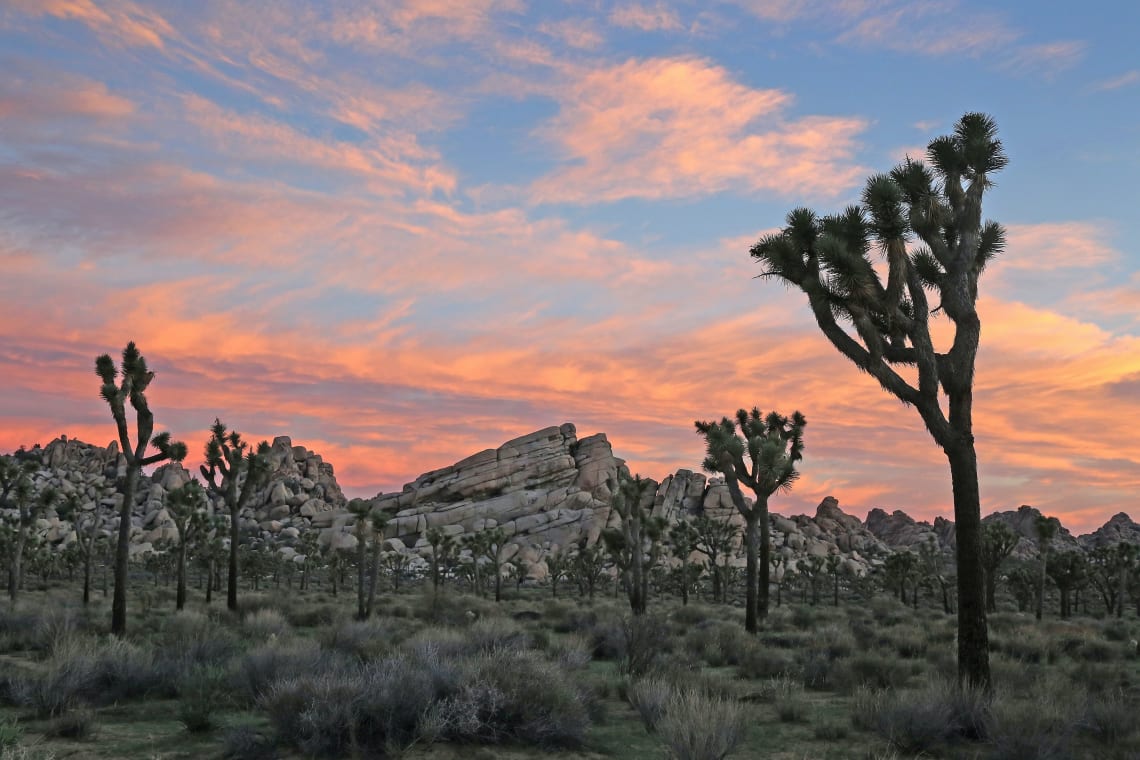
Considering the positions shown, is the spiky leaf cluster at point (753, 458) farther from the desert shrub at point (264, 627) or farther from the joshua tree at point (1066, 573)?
the joshua tree at point (1066, 573)

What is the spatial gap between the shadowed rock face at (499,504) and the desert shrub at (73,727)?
10425cm

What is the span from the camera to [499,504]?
450 feet

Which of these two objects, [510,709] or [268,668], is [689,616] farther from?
[510,709]

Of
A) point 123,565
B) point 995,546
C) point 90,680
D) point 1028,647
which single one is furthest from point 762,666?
point 995,546

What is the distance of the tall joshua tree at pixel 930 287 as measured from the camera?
12.9m

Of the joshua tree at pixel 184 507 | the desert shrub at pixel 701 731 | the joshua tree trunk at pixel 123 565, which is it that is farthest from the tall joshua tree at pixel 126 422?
the desert shrub at pixel 701 731

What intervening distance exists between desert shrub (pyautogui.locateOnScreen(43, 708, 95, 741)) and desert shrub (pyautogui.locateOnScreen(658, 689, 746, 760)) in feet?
22.3

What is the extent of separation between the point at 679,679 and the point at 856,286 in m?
7.30

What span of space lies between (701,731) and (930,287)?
35.4 ft

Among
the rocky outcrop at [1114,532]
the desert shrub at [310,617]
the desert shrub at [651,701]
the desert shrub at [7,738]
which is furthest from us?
the rocky outcrop at [1114,532]

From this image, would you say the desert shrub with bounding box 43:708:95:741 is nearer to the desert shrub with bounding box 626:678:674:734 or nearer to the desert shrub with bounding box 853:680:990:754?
the desert shrub with bounding box 626:678:674:734

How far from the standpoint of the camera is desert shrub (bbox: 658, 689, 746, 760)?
818cm

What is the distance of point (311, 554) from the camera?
242ft

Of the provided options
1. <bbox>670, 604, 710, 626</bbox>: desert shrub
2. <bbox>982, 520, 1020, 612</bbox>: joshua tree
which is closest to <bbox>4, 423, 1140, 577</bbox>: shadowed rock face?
<bbox>982, 520, 1020, 612</bbox>: joshua tree
